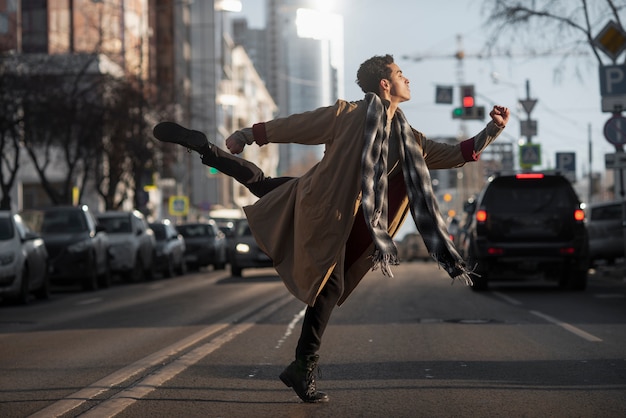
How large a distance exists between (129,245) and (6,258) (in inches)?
423

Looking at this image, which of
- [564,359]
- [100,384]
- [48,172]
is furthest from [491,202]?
[48,172]

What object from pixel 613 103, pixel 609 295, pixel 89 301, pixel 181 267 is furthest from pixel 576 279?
pixel 181 267

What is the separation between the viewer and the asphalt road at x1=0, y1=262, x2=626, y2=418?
7.38m

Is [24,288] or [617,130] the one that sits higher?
[617,130]

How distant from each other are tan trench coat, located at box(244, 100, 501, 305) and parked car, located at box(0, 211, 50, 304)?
Answer: 1296cm

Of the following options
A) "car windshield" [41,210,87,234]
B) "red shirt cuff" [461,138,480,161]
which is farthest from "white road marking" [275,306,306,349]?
"car windshield" [41,210,87,234]

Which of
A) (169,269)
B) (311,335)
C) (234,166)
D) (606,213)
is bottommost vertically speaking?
(169,269)

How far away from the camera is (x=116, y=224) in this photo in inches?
1227

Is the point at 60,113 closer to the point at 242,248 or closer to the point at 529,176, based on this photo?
the point at 242,248

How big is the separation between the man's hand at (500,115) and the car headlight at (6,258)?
13.2 m

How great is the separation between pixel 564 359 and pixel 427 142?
115 inches

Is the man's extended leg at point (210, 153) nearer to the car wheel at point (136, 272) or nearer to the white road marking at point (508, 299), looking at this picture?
the white road marking at point (508, 299)

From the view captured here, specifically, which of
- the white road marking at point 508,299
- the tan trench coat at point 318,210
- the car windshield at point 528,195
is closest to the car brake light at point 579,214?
the car windshield at point 528,195

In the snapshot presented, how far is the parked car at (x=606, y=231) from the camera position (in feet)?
104
